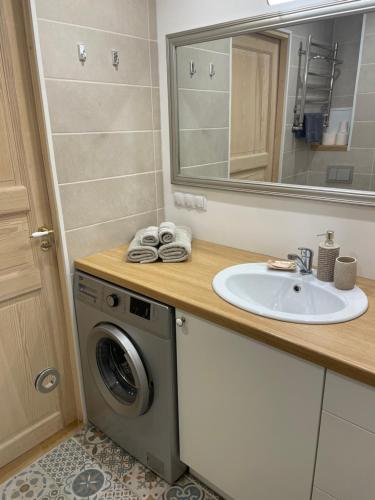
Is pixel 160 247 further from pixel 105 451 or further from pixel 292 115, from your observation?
pixel 105 451

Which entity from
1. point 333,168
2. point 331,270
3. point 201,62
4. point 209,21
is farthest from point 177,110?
point 331,270

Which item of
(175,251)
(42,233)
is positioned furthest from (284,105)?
(42,233)

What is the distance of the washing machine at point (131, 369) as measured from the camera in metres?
1.43

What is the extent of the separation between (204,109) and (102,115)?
0.48 m

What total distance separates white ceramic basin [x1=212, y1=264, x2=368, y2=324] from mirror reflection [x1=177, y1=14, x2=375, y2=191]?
382 mm

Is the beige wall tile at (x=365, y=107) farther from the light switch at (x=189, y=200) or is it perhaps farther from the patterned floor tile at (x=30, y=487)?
the patterned floor tile at (x=30, y=487)

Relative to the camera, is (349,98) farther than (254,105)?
No

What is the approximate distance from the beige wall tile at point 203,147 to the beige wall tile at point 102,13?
0.51 meters

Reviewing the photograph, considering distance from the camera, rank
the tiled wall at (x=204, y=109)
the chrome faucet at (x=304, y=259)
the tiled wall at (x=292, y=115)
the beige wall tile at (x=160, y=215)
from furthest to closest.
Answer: the beige wall tile at (x=160, y=215), the tiled wall at (x=204, y=109), the chrome faucet at (x=304, y=259), the tiled wall at (x=292, y=115)

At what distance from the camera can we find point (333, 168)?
141 centimetres

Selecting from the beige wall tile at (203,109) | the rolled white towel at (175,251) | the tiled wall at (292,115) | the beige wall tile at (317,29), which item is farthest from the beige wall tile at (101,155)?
the beige wall tile at (317,29)

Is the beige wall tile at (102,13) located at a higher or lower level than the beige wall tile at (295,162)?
higher

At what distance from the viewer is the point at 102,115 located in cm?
166

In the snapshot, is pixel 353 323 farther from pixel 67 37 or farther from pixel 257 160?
pixel 67 37
